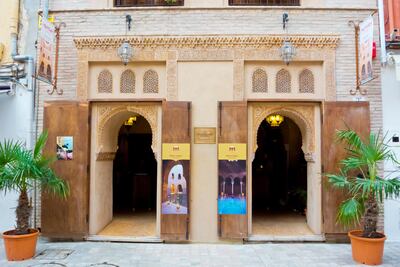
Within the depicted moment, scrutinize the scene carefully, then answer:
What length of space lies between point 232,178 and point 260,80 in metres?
2.15

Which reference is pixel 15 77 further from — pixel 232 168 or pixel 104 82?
pixel 232 168

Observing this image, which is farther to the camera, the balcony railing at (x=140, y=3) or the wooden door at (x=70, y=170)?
the balcony railing at (x=140, y=3)

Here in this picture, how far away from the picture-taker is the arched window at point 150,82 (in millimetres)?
7492

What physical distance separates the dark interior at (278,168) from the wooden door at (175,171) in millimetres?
3773

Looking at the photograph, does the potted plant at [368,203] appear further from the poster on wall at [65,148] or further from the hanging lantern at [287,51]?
the poster on wall at [65,148]

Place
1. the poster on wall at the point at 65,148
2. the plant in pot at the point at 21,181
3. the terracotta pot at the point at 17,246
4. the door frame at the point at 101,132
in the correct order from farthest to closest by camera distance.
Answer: the door frame at the point at 101,132 < the poster on wall at the point at 65,148 < the terracotta pot at the point at 17,246 < the plant in pot at the point at 21,181

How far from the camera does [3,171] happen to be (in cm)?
597

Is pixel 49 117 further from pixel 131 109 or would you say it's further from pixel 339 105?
pixel 339 105

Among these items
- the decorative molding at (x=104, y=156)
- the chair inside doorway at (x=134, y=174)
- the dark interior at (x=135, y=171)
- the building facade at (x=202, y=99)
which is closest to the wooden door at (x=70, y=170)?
the building facade at (x=202, y=99)

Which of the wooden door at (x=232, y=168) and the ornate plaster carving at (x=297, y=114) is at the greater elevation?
the ornate plaster carving at (x=297, y=114)

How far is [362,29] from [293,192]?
16.3 feet

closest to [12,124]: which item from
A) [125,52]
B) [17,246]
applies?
[17,246]

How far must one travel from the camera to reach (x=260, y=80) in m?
7.47

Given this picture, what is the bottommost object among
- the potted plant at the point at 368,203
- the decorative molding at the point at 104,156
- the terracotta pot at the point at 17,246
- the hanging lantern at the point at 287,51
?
the terracotta pot at the point at 17,246
